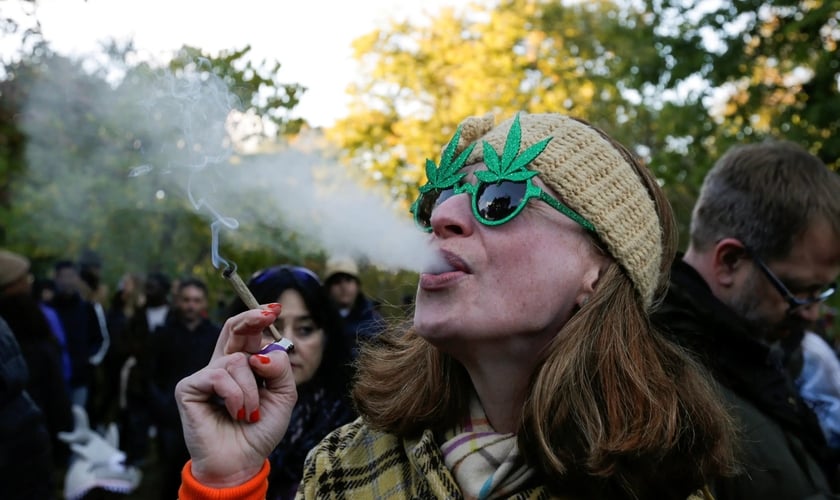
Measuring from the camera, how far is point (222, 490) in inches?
69.7

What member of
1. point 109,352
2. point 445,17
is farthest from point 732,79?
point 445,17

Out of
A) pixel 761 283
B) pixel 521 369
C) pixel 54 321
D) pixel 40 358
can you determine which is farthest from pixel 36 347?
pixel 761 283

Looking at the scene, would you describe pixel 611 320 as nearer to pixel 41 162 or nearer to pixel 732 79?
pixel 41 162

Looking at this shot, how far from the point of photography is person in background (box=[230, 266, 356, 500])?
3305 millimetres

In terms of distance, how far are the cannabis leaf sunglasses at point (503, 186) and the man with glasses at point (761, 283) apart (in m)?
0.80

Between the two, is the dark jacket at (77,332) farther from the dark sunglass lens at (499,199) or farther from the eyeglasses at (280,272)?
the dark sunglass lens at (499,199)

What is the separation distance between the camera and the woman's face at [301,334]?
11.5 feet

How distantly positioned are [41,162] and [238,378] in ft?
14.5

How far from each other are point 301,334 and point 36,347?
9.08 ft

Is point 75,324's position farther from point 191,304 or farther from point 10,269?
point 10,269

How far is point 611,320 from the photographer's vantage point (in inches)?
76.8

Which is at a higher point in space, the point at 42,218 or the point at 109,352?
the point at 42,218

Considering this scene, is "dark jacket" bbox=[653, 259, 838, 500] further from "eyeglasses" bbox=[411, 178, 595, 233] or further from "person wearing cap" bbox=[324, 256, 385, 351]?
"person wearing cap" bbox=[324, 256, 385, 351]

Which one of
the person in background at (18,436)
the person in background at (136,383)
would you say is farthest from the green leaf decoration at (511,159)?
the person in background at (136,383)
